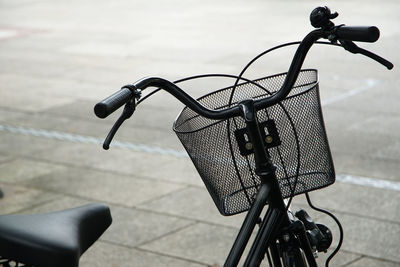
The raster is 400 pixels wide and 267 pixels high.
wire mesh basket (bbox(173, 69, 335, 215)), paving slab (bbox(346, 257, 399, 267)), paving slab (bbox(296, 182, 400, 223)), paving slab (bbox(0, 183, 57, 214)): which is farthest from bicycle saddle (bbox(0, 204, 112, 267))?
paving slab (bbox(0, 183, 57, 214))

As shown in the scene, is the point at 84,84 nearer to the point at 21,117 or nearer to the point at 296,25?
the point at 21,117

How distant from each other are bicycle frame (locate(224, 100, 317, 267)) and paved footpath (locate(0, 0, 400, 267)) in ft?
6.33

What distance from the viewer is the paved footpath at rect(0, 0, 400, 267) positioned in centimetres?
477

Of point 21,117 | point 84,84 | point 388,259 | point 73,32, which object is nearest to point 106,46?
point 73,32

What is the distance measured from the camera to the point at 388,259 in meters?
4.26

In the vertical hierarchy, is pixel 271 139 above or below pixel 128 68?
above

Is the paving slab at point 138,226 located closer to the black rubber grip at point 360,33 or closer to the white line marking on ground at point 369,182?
the white line marking on ground at point 369,182

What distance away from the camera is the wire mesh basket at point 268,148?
234cm

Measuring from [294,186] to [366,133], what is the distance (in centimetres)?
451

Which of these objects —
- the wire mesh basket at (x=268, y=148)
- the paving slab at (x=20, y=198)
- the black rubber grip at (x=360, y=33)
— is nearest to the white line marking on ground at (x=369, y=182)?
the paving slab at (x=20, y=198)

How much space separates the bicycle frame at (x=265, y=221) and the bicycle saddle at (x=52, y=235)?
0.51 m

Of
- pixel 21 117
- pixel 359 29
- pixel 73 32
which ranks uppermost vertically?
pixel 359 29

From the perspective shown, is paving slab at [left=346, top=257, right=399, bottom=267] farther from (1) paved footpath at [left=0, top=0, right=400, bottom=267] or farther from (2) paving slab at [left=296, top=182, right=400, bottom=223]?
(2) paving slab at [left=296, top=182, right=400, bottom=223]

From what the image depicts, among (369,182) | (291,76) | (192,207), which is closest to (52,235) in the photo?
(291,76)
